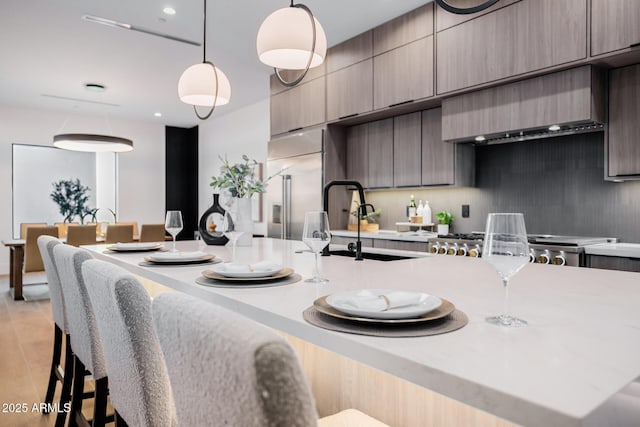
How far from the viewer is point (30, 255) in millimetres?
4809

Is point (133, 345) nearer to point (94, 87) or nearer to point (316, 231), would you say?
point (316, 231)

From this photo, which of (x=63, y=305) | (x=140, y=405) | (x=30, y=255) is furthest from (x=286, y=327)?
(x=30, y=255)

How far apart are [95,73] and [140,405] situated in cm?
530

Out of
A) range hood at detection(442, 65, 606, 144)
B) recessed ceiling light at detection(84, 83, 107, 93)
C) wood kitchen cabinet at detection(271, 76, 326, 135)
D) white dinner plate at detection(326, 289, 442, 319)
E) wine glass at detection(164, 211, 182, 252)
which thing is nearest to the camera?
white dinner plate at detection(326, 289, 442, 319)

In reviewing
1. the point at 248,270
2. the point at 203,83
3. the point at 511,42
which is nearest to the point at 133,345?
the point at 248,270

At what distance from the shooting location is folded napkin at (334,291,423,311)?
849 mm

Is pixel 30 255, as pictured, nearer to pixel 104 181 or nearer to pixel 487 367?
pixel 104 181

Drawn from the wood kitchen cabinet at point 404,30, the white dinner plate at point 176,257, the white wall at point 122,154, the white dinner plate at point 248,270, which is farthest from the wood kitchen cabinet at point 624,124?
the white wall at point 122,154

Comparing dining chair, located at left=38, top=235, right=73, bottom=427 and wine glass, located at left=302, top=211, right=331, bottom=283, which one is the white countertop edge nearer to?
wine glass, located at left=302, top=211, right=331, bottom=283

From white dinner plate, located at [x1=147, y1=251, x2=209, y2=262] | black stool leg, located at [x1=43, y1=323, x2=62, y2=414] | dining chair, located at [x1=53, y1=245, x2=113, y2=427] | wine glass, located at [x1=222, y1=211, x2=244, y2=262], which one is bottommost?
black stool leg, located at [x1=43, y1=323, x2=62, y2=414]

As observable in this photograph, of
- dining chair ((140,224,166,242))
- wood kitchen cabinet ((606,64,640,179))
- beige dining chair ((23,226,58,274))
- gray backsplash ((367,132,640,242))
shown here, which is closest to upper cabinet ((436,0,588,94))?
wood kitchen cabinet ((606,64,640,179))

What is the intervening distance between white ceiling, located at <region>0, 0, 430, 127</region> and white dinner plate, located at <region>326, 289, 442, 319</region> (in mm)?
3214

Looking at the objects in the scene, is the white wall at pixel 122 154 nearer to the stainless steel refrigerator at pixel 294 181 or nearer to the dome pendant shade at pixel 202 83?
the stainless steel refrigerator at pixel 294 181

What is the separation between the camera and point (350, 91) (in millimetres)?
4270
